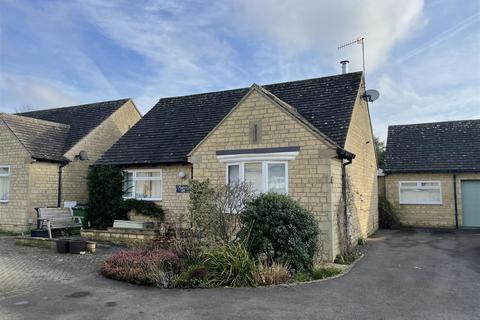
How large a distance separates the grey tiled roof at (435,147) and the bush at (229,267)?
1466 centimetres

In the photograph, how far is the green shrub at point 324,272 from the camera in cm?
968

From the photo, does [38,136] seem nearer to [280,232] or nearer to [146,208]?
[146,208]

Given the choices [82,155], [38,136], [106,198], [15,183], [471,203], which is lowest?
[471,203]

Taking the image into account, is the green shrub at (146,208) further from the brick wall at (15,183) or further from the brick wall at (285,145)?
the brick wall at (15,183)

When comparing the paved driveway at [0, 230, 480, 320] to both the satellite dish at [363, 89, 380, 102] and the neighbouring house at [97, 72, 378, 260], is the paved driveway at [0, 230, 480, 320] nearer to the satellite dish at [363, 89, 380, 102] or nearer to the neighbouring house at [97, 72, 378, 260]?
the neighbouring house at [97, 72, 378, 260]

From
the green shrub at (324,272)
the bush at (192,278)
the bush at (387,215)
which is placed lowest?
the green shrub at (324,272)

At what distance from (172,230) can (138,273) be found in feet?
9.10

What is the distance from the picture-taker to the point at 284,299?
7762mm

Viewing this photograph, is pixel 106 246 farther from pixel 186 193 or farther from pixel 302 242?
pixel 302 242

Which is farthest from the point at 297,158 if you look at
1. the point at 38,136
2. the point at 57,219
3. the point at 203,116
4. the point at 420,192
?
the point at 38,136

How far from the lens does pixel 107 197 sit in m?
18.1

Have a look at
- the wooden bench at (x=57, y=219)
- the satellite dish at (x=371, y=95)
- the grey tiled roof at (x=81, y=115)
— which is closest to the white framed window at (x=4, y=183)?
the grey tiled roof at (x=81, y=115)

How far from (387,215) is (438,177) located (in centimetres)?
326

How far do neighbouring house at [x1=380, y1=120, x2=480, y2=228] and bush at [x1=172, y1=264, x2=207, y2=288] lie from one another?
50.5 feet
